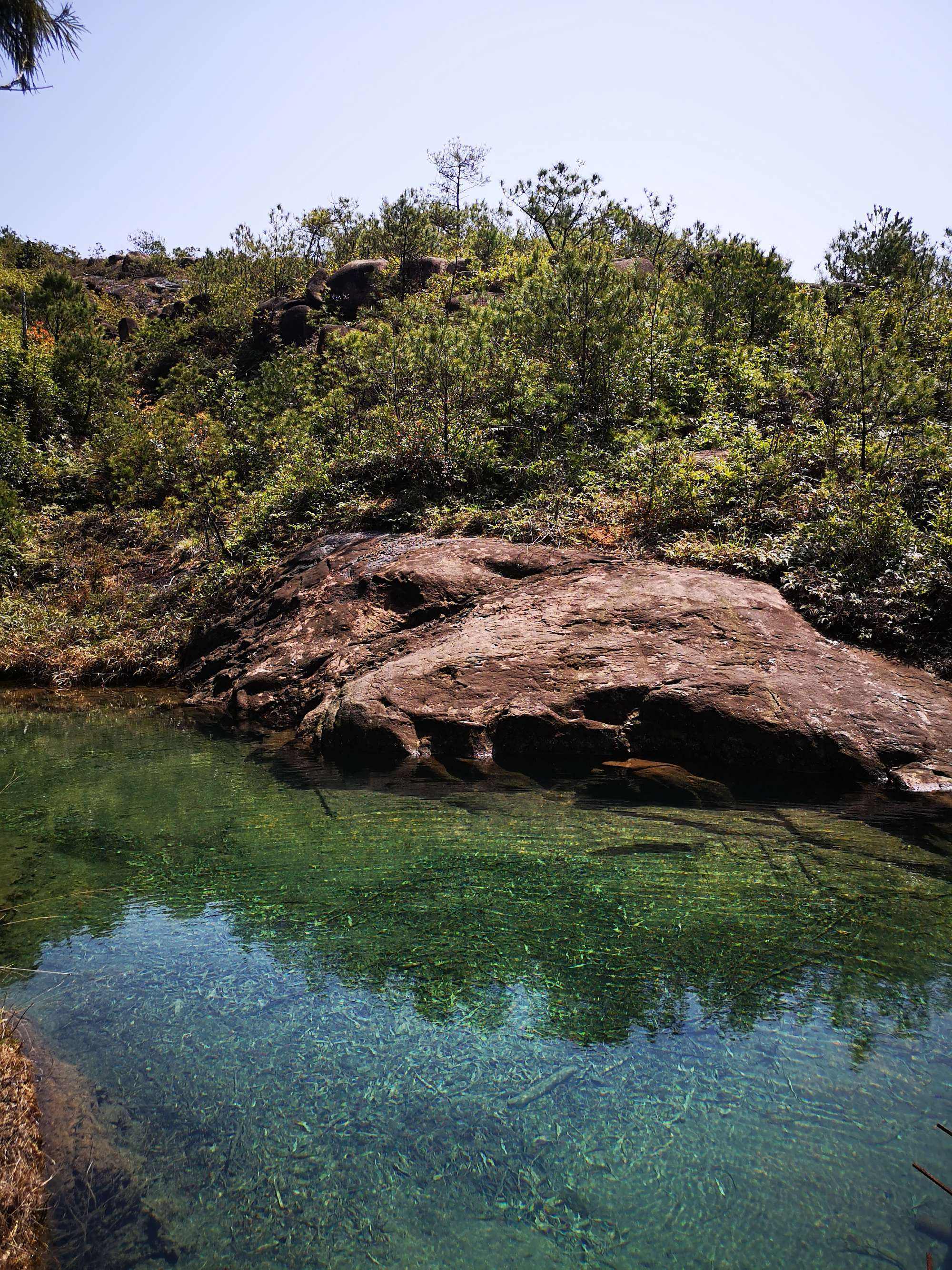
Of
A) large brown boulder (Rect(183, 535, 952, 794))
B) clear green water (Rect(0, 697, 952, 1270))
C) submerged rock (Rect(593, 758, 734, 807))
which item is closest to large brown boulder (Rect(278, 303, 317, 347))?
large brown boulder (Rect(183, 535, 952, 794))

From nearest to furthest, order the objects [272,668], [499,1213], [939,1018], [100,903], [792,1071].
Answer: [499,1213]
[792,1071]
[939,1018]
[100,903]
[272,668]

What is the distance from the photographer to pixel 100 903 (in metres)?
4.78

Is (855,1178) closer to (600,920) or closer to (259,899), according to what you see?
(600,920)

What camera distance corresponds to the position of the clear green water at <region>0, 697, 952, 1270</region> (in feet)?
7.95

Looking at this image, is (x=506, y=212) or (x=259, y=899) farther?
(x=506, y=212)

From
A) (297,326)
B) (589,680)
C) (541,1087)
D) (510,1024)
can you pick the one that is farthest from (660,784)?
(297,326)

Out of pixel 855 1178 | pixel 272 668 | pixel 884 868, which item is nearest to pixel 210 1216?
pixel 855 1178

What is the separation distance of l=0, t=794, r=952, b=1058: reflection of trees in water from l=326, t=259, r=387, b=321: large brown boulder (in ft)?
75.8

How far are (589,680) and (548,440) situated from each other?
21.3 ft

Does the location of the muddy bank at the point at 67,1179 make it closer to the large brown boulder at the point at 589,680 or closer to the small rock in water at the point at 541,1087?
the small rock in water at the point at 541,1087

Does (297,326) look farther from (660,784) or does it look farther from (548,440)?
(660,784)

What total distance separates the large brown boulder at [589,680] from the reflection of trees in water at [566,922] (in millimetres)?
1852

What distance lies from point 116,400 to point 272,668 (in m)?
17.5

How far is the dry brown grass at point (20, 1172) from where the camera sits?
7.43 ft
